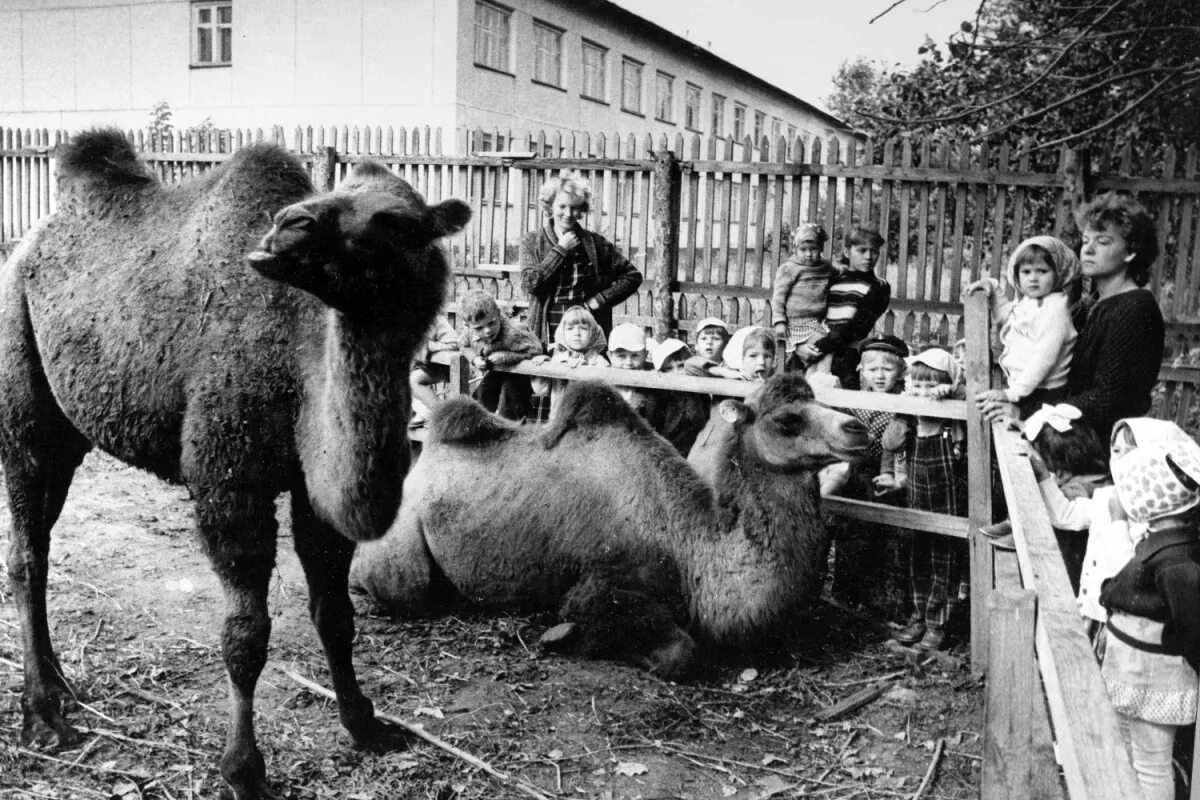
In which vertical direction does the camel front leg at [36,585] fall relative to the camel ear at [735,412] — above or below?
below

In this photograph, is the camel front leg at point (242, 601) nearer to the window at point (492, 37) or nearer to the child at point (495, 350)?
the child at point (495, 350)

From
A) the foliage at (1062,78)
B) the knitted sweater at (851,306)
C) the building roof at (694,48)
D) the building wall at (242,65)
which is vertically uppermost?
the building roof at (694,48)

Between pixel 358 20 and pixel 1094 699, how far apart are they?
22158 mm

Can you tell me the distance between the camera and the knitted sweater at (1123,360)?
4.77m

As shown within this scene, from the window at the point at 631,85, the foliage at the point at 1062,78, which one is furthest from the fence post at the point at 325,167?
the window at the point at 631,85

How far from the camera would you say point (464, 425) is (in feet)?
20.1

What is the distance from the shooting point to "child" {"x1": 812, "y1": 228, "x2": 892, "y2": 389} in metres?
7.63

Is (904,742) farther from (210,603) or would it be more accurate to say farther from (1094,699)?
(210,603)

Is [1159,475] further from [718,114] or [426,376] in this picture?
[718,114]

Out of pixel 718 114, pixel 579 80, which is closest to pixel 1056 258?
pixel 579 80

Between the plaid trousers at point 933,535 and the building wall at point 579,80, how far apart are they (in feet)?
43.7

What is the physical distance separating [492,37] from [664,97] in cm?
1040

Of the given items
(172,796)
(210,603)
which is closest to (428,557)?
(210,603)

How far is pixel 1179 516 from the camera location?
11.4 ft
